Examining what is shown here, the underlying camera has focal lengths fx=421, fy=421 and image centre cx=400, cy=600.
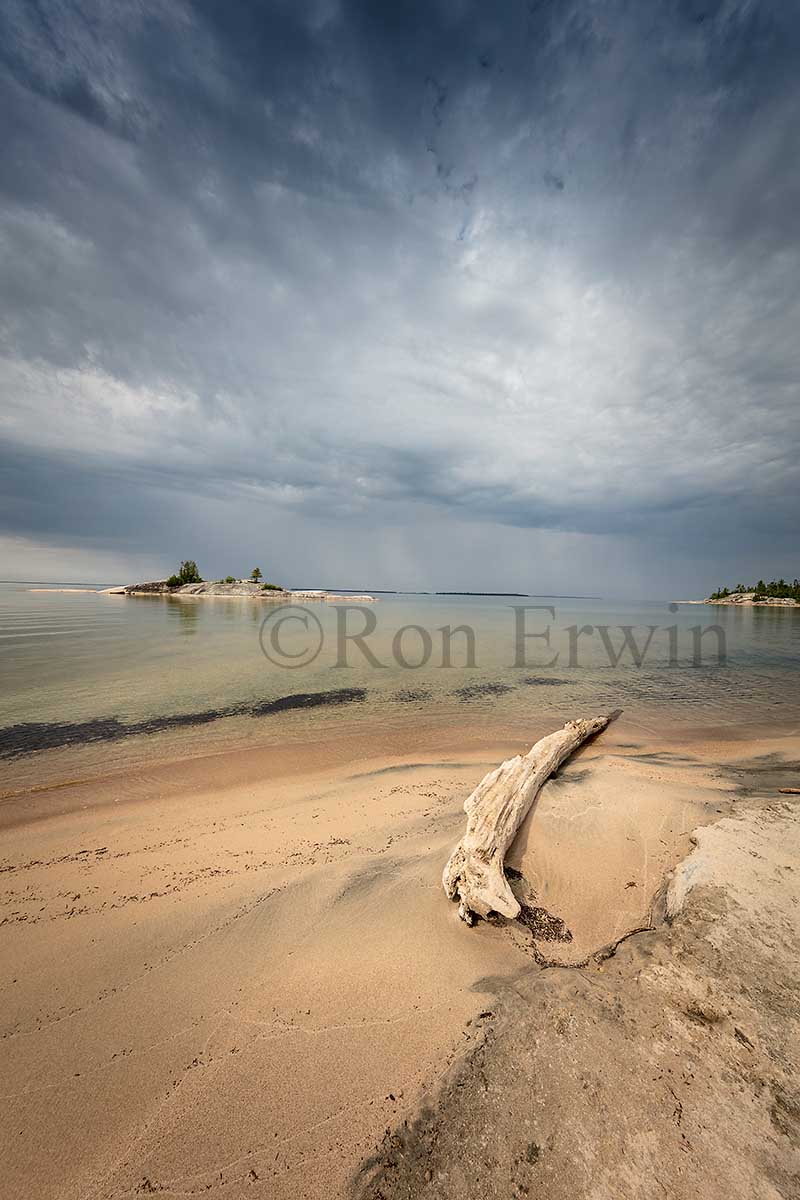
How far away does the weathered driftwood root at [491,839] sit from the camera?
3.88 m

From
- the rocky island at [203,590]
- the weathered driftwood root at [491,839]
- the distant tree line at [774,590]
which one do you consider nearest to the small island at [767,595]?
the distant tree line at [774,590]

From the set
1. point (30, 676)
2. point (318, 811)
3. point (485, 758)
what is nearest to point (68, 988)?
point (318, 811)

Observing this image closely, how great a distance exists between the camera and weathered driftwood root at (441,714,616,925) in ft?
12.7

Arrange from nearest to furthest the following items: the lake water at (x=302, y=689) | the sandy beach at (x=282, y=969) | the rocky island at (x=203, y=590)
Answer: the sandy beach at (x=282, y=969), the lake water at (x=302, y=689), the rocky island at (x=203, y=590)

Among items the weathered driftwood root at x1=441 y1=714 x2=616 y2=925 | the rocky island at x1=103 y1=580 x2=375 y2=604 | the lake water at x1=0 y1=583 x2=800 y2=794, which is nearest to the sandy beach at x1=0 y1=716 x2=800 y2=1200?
the weathered driftwood root at x1=441 y1=714 x2=616 y2=925

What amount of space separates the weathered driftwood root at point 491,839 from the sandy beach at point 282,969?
0.72 feet

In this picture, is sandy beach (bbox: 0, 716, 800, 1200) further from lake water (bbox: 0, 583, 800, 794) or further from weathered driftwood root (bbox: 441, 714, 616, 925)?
lake water (bbox: 0, 583, 800, 794)

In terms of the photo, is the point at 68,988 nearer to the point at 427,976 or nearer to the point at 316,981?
the point at 316,981

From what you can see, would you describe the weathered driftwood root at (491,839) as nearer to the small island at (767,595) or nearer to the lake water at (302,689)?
the lake water at (302,689)

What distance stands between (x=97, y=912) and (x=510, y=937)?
3999 mm

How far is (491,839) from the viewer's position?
4.49m

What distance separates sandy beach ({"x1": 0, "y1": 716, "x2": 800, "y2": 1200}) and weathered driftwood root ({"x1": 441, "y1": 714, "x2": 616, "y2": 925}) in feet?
0.72

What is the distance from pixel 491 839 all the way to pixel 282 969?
2.26 meters

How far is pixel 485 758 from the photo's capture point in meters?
9.20
